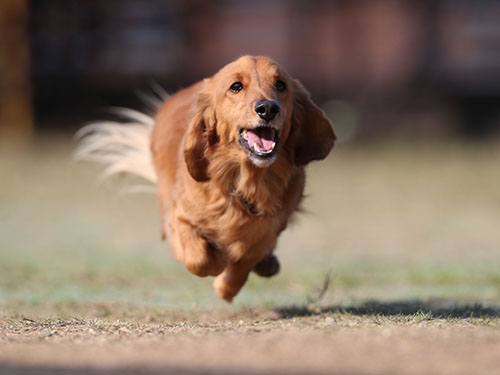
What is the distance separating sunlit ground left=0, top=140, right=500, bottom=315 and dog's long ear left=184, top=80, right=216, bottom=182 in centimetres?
104

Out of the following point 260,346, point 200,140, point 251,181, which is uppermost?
point 200,140

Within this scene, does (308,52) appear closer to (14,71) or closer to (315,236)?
(14,71)

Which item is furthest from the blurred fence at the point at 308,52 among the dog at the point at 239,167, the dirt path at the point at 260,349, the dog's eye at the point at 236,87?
the dirt path at the point at 260,349

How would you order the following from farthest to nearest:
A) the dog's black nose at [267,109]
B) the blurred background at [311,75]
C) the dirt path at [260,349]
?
the blurred background at [311,75] < the dog's black nose at [267,109] < the dirt path at [260,349]

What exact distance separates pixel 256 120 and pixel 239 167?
44 centimetres

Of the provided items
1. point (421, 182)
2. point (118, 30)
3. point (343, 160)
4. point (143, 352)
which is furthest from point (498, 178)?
point (143, 352)

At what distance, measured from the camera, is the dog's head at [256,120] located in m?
4.47

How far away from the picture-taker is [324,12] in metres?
18.1

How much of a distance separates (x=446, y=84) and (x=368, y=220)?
712 cm

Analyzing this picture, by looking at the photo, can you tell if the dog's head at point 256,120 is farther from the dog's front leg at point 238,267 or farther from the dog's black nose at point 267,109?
the dog's front leg at point 238,267

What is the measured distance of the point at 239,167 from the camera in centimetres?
479

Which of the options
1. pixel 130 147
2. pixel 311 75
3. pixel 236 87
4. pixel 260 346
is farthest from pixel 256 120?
pixel 311 75

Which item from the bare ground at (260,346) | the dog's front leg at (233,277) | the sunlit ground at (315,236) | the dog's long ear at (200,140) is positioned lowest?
the sunlit ground at (315,236)

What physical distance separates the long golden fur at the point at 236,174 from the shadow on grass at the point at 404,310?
0.50 metres
